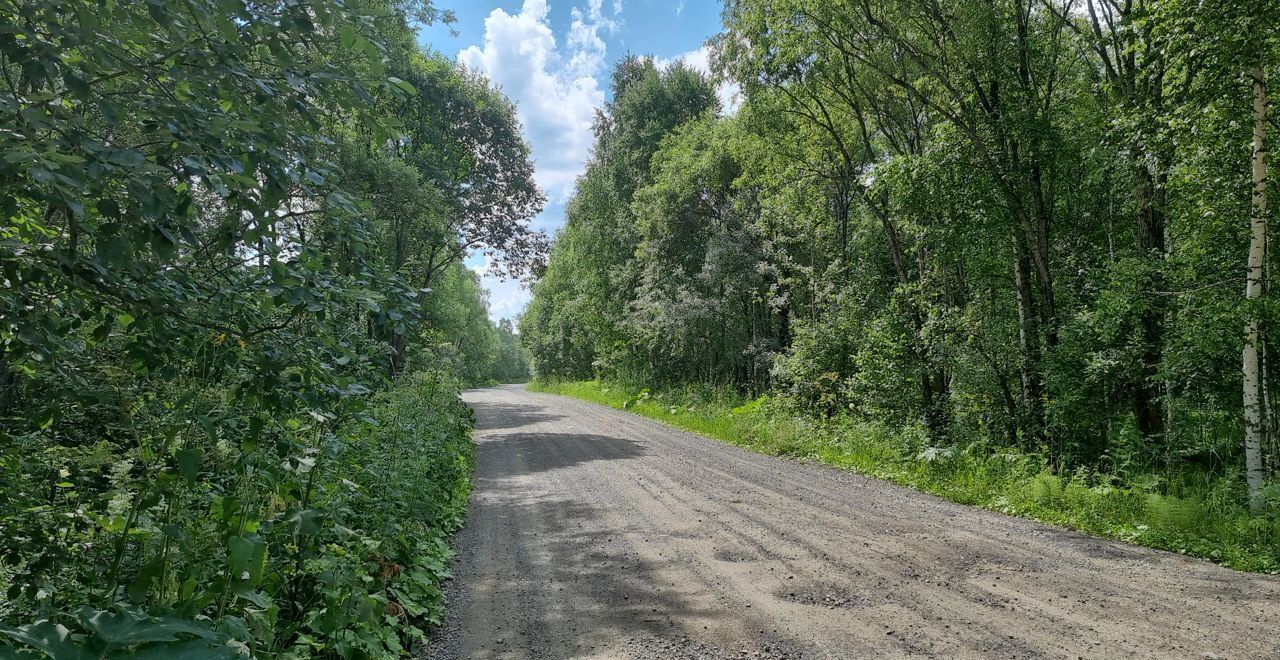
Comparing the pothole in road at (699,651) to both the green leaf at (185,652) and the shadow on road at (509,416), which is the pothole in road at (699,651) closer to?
the green leaf at (185,652)

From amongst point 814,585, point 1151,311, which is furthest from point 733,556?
point 1151,311

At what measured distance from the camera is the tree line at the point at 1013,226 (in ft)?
23.0

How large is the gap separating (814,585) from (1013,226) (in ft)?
25.6

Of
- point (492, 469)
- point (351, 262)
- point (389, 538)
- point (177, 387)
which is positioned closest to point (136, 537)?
point (177, 387)

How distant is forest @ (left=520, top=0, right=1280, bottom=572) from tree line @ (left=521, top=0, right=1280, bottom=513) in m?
0.05

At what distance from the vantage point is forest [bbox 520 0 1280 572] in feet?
22.6

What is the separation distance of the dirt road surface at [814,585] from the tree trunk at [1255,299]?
6.28 feet

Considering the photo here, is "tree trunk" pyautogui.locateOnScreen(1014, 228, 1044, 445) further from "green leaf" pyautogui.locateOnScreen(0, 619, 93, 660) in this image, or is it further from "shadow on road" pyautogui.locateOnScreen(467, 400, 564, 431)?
"shadow on road" pyautogui.locateOnScreen(467, 400, 564, 431)

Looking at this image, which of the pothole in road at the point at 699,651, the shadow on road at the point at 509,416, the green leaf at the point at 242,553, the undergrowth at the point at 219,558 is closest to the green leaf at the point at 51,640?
the undergrowth at the point at 219,558

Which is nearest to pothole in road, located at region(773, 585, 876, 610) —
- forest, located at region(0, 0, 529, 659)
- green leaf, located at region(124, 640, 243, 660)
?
forest, located at region(0, 0, 529, 659)

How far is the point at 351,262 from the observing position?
2635mm

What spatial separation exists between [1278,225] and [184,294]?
1051 centimetres

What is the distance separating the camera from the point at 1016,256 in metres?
10.5

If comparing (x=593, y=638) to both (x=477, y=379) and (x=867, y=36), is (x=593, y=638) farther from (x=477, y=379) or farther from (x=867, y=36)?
(x=477, y=379)
